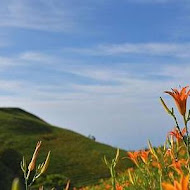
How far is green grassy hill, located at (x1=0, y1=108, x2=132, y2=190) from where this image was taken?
2884cm

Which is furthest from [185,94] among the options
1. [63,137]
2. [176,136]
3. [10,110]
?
[10,110]

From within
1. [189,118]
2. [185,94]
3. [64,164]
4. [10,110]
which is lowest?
[189,118]

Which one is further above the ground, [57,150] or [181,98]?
[57,150]

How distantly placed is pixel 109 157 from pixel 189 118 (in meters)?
30.6

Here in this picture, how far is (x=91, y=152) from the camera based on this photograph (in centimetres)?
3400

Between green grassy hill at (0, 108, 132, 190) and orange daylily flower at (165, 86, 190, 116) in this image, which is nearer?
orange daylily flower at (165, 86, 190, 116)

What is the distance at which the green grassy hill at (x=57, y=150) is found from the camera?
28844 mm

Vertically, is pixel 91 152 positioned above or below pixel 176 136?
above

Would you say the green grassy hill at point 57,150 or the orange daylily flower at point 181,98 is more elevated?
the green grassy hill at point 57,150

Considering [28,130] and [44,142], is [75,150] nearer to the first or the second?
[44,142]

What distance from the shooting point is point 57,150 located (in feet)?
110

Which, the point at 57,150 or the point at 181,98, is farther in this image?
the point at 57,150

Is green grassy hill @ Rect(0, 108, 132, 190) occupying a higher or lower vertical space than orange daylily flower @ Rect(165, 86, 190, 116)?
higher

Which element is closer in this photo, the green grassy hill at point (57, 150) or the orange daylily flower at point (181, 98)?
the orange daylily flower at point (181, 98)
